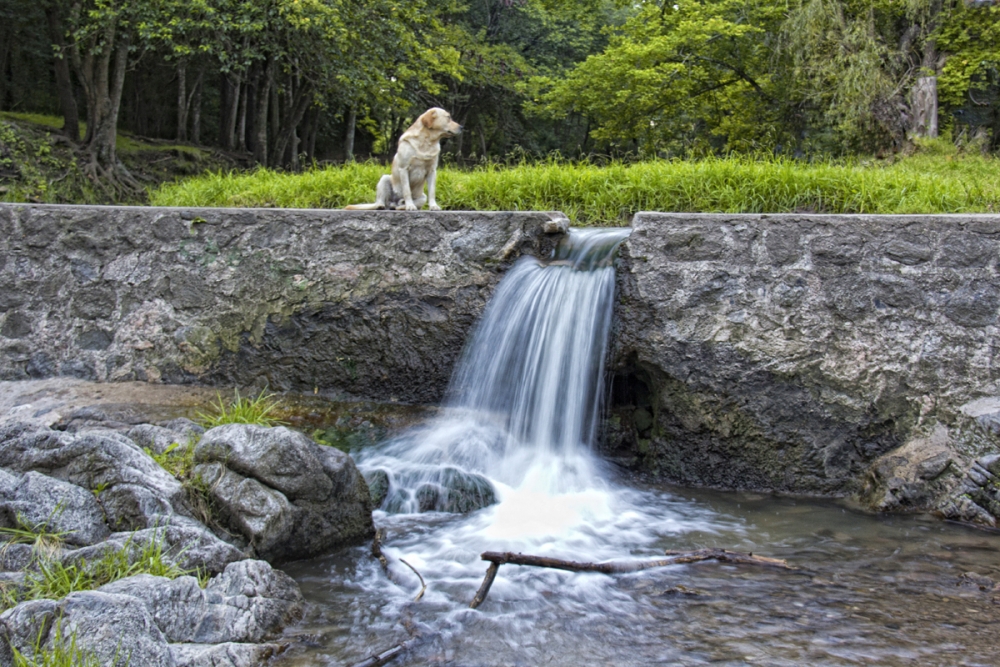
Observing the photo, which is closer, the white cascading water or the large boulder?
the large boulder

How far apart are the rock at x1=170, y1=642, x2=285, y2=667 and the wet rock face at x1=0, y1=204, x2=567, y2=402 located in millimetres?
3393

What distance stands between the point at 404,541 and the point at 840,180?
462 cm

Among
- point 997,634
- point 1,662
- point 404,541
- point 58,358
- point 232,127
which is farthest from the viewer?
point 232,127

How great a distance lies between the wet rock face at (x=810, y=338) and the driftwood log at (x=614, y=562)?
1.38 meters

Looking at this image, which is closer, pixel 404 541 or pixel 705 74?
pixel 404 541

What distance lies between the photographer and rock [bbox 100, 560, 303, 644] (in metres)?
2.93

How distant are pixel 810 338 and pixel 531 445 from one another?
2040mm

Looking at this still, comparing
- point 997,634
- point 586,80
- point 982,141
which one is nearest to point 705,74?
point 586,80

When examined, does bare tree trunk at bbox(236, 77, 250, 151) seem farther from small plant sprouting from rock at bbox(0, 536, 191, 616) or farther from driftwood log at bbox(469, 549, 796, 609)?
driftwood log at bbox(469, 549, 796, 609)

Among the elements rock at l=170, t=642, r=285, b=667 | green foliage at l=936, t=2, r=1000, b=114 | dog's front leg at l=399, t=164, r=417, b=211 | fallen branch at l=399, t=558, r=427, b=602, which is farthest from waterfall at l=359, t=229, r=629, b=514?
green foliage at l=936, t=2, r=1000, b=114

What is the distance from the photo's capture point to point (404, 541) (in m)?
4.45

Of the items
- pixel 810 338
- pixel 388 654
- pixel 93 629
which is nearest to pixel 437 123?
pixel 810 338

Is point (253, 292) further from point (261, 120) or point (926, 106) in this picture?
point (261, 120)

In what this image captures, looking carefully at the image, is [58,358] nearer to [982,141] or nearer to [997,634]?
[997,634]
